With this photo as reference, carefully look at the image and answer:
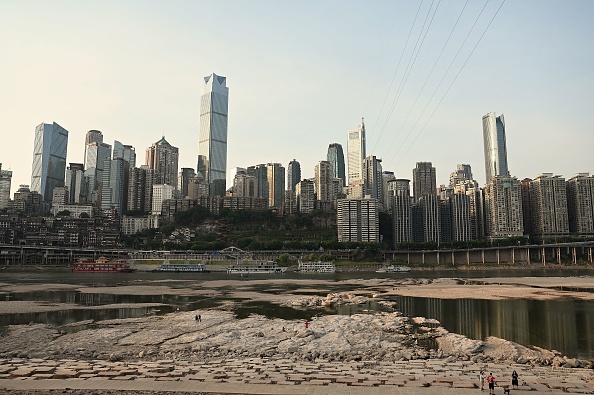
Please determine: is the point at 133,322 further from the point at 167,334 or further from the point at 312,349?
the point at 312,349

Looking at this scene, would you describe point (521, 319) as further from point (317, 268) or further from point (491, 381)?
point (317, 268)

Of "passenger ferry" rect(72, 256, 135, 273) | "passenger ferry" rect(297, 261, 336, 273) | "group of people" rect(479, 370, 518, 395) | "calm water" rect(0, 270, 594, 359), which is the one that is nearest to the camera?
"group of people" rect(479, 370, 518, 395)

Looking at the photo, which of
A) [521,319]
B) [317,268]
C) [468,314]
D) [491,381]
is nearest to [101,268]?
[317,268]

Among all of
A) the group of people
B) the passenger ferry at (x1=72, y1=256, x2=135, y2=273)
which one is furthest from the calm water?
the passenger ferry at (x1=72, y1=256, x2=135, y2=273)

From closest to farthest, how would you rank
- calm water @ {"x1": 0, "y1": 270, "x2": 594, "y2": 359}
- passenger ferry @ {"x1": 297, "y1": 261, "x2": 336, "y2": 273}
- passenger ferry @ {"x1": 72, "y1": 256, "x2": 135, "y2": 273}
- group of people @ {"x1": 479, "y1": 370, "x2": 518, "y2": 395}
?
group of people @ {"x1": 479, "y1": 370, "x2": 518, "y2": 395}, calm water @ {"x1": 0, "y1": 270, "x2": 594, "y2": 359}, passenger ferry @ {"x1": 297, "y1": 261, "x2": 336, "y2": 273}, passenger ferry @ {"x1": 72, "y1": 256, "x2": 135, "y2": 273}

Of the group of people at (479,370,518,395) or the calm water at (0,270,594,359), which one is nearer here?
the group of people at (479,370,518,395)

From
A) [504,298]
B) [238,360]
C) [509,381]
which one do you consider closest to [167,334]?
[238,360]

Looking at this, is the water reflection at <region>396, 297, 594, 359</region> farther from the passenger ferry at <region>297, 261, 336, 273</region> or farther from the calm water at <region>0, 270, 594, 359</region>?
the passenger ferry at <region>297, 261, 336, 273</region>

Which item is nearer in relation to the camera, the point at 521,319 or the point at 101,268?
the point at 521,319
